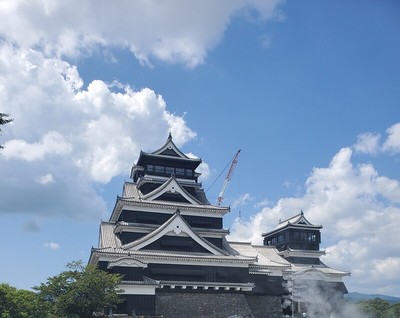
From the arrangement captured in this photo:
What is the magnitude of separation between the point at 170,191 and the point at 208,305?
505 inches

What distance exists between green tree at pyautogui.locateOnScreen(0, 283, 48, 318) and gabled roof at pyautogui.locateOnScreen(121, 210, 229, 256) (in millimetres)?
9716

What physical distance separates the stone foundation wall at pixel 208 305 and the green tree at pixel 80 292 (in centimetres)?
703

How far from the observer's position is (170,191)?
53906 mm

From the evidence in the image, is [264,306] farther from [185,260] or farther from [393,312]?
[393,312]

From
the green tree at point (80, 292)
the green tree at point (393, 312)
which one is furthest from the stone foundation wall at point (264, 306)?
the green tree at point (393, 312)

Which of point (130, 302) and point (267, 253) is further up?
point (267, 253)

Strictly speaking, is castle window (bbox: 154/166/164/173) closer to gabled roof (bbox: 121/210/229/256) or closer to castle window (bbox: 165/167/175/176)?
castle window (bbox: 165/167/175/176)

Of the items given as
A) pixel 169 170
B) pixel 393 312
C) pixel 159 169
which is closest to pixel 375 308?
pixel 393 312

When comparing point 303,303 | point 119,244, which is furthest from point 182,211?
point 303,303

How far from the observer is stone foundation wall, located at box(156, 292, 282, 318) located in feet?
151

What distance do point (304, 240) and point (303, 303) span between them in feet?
32.4

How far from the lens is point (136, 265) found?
44.8 meters

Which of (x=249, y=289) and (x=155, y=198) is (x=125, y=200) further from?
(x=249, y=289)

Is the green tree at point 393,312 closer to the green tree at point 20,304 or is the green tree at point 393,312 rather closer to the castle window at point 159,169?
the castle window at point 159,169
